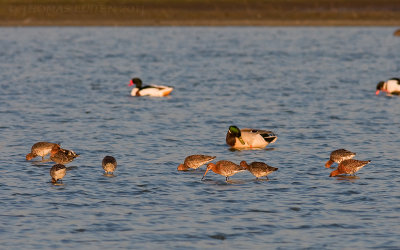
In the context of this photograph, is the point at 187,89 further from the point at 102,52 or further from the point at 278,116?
the point at 102,52

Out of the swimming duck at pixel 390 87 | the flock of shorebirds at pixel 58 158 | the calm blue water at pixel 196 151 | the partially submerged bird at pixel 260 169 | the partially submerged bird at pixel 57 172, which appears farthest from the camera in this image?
the swimming duck at pixel 390 87

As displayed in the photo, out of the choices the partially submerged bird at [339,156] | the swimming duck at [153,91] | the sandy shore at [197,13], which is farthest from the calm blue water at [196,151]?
the sandy shore at [197,13]

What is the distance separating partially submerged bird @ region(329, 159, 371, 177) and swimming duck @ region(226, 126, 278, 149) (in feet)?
15.0

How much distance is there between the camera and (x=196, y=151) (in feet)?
74.3

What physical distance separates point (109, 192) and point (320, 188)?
183 inches

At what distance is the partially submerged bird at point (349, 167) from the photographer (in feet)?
61.7

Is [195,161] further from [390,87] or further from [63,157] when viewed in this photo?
[390,87]

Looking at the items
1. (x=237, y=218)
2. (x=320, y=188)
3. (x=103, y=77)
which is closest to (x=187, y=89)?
(x=103, y=77)

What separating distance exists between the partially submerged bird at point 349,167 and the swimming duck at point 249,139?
15.0ft

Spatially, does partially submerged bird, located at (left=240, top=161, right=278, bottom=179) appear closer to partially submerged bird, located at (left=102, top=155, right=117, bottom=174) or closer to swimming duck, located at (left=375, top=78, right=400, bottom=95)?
partially submerged bird, located at (left=102, top=155, right=117, bottom=174)

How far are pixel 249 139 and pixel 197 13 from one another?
178ft

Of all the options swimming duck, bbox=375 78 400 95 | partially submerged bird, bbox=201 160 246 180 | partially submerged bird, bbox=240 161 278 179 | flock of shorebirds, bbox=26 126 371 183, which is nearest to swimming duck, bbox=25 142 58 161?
flock of shorebirds, bbox=26 126 371 183

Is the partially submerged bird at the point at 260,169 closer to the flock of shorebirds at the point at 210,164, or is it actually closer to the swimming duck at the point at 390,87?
the flock of shorebirds at the point at 210,164

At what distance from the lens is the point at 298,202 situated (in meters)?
16.6
